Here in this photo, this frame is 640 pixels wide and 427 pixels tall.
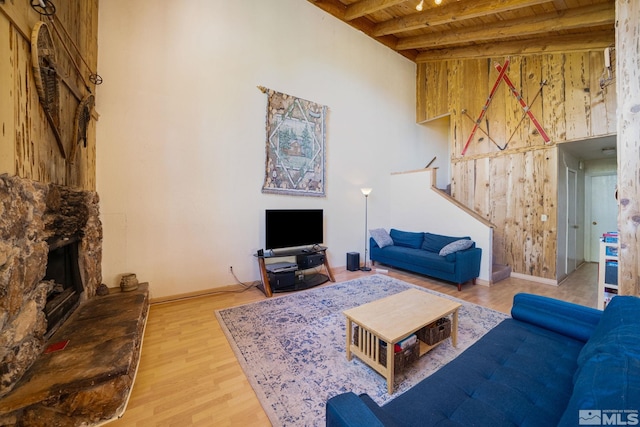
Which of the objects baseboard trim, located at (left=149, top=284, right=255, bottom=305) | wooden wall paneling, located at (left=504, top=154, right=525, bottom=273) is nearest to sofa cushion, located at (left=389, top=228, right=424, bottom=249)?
wooden wall paneling, located at (left=504, top=154, right=525, bottom=273)

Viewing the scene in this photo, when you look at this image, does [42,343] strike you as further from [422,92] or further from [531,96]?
[422,92]

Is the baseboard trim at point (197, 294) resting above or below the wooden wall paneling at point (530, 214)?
below

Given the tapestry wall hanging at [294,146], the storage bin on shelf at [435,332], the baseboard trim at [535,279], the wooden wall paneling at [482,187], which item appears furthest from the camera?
the wooden wall paneling at [482,187]

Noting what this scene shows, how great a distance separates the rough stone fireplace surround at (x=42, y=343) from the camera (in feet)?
4.18

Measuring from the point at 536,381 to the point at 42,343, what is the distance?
117 inches

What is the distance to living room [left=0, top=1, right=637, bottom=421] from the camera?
2.86 m

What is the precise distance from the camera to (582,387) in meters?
0.74

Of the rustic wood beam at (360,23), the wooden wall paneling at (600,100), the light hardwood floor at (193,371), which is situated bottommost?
the light hardwood floor at (193,371)

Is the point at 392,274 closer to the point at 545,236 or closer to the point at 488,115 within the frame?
the point at 545,236

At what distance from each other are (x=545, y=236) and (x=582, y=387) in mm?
4525

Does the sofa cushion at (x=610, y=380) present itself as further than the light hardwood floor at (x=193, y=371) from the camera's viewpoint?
No

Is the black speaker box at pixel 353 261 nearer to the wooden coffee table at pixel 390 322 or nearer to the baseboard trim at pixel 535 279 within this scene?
the wooden coffee table at pixel 390 322

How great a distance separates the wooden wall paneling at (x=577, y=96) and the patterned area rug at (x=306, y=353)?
3299 mm

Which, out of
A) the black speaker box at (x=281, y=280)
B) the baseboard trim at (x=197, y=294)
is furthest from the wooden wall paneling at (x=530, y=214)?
the baseboard trim at (x=197, y=294)
